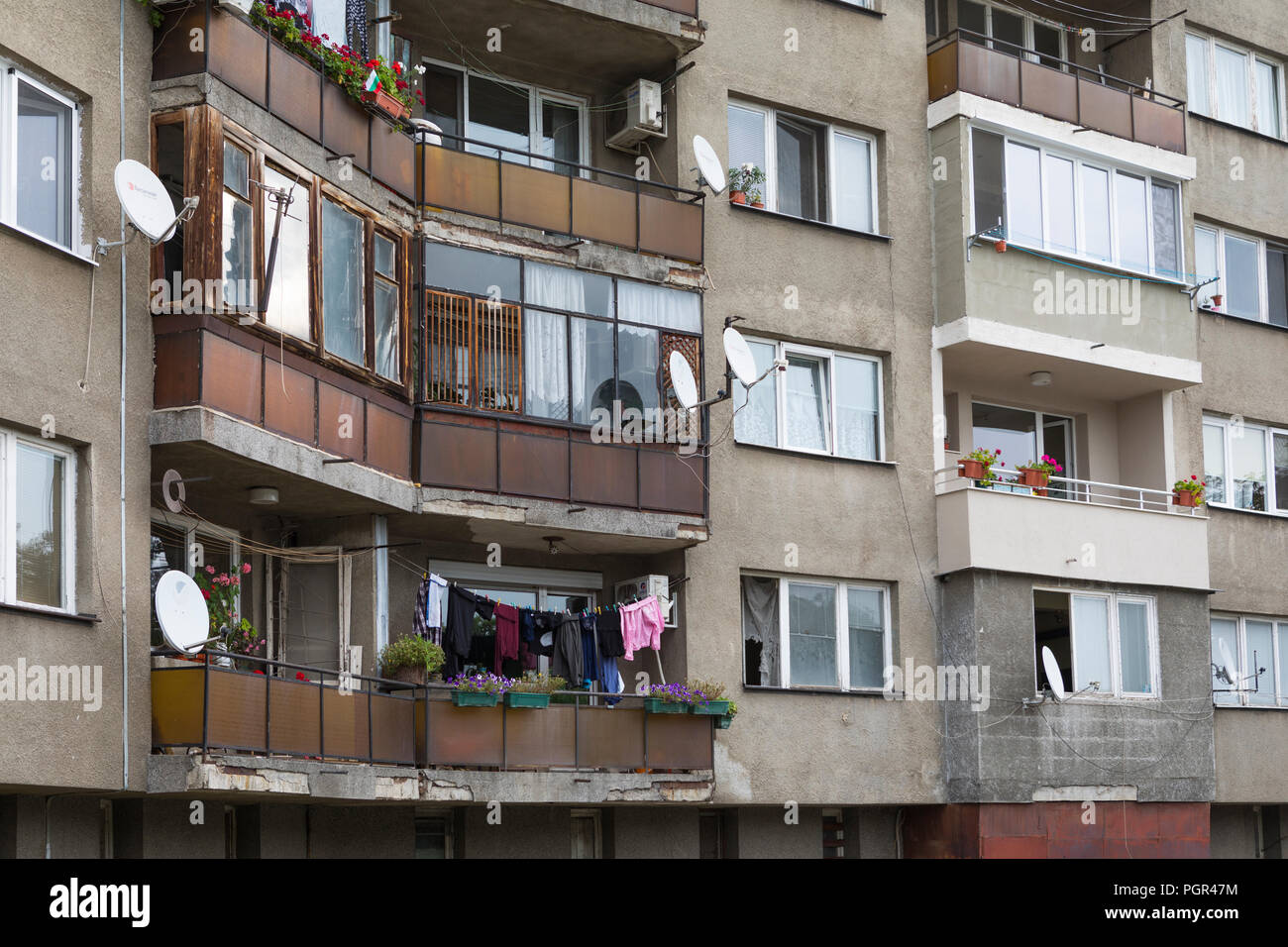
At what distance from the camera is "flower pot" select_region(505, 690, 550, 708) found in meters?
19.3

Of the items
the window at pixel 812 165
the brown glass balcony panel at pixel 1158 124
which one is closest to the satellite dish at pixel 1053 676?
the window at pixel 812 165

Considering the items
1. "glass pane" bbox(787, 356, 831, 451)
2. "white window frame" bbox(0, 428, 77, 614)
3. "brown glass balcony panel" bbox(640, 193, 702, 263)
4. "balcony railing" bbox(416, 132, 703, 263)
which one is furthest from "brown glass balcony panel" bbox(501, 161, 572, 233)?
"white window frame" bbox(0, 428, 77, 614)

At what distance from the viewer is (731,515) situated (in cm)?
2216

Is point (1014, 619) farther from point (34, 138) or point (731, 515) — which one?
point (34, 138)

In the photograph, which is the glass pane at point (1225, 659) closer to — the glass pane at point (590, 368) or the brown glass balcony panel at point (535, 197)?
the glass pane at point (590, 368)

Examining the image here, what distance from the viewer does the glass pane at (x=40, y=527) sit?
48.5 feet

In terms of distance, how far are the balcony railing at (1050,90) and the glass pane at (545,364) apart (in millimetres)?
7282

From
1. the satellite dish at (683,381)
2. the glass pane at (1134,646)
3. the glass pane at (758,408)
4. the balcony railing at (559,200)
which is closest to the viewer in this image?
the balcony railing at (559,200)

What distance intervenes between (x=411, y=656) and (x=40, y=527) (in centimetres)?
487

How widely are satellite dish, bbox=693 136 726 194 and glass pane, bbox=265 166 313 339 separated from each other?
5369 mm

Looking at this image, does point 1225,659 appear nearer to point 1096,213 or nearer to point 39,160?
point 1096,213

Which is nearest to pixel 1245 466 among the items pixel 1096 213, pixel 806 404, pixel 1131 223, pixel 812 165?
pixel 1131 223

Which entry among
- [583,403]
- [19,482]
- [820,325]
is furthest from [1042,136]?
[19,482]

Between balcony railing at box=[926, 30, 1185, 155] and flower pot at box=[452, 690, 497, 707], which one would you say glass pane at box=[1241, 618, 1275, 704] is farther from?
flower pot at box=[452, 690, 497, 707]
